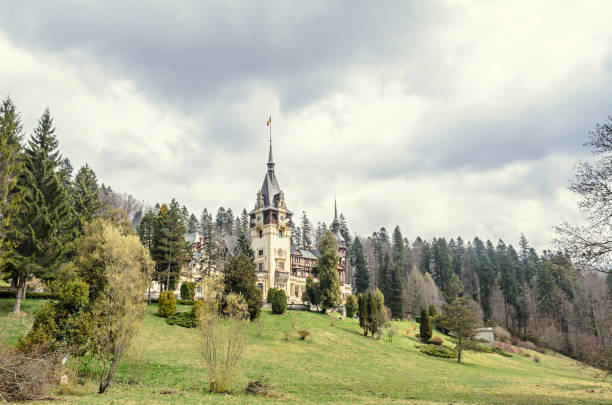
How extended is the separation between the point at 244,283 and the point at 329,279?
19.5 m

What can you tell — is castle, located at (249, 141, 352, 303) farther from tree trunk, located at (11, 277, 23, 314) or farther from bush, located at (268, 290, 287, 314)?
tree trunk, located at (11, 277, 23, 314)

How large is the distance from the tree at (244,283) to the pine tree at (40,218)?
15.7 m

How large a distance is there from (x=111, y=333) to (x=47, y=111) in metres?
25.0

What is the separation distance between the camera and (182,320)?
127 feet

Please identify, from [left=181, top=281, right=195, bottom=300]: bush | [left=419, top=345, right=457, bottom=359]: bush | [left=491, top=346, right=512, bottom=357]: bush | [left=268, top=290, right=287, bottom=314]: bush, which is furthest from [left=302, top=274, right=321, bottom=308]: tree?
[left=491, top=346, right=512, bottom=357]: bush

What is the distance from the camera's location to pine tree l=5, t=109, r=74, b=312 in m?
30.9

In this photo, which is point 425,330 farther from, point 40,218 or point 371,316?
point 40,218

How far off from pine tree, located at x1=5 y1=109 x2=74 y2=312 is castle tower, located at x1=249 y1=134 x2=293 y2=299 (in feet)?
136

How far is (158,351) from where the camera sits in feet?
96.5

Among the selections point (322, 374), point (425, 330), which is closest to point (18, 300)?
point (322, 374)

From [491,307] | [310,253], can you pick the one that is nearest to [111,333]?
[310,253]

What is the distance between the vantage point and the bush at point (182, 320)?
38.2 meters

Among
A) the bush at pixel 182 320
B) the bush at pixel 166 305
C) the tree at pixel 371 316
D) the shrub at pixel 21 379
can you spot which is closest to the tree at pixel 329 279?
Answer: the tree at pixel 371 316

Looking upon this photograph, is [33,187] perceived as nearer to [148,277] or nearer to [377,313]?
[148,277]
